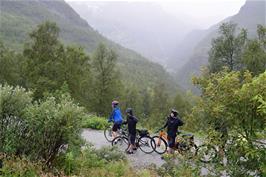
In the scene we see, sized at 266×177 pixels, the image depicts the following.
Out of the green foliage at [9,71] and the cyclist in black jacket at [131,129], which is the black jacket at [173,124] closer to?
the cyclist in black jacket at [131,129]

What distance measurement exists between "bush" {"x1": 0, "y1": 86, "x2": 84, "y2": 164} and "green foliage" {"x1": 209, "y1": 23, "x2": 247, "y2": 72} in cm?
1874

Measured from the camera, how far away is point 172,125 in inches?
528

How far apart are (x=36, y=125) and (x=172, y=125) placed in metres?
5.60

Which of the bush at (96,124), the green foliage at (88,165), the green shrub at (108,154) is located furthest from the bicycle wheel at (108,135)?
the green foliage at (88,165)

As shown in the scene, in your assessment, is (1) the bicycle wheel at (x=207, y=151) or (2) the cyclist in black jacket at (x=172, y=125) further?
(2) the cyclist in black jacket at (x=172, y=125)

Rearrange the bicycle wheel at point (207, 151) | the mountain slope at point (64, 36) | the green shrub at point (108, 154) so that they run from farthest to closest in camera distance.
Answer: the mountain slope at point (64, 36), the green shrub at point (108, 154), the bicycle wheel at point (207, 151)

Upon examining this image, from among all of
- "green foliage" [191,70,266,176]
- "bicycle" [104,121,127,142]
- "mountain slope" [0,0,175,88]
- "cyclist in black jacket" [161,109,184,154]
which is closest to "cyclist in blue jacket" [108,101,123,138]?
"bicycle" [104,121,127,142]

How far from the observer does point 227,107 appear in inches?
321

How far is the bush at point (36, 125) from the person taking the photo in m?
8.91

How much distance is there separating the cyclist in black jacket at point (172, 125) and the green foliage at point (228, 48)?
13708 millimetres

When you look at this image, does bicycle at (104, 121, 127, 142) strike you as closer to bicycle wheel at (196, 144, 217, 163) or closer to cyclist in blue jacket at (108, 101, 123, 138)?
cyclist in blue jacket at (108, 101, 123, 138)

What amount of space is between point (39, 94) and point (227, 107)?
2586cm

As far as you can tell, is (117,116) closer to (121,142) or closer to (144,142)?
(121,142)

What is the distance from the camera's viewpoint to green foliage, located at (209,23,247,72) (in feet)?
86.9
